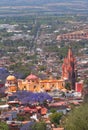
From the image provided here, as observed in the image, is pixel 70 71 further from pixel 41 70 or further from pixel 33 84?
pixel 41 70

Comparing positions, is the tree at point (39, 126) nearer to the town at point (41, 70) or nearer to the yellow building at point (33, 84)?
the town at point (41, 70)

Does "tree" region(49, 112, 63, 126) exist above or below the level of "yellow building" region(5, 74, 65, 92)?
above

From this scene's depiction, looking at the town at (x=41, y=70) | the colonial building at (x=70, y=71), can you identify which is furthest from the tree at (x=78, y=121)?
the colonial building at (x=70, y=71)

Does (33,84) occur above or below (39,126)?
below

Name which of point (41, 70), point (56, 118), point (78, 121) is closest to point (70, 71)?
point (41, 70)

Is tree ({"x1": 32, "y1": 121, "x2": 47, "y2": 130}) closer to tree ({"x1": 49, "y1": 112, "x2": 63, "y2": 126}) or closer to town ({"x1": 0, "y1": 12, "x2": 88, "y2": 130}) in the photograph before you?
town ({"x1": 0, "y1": 12, "x2": 88, "y2": 130})

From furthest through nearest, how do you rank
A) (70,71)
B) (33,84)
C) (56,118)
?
(70,71) < (33,84) < (56,118)

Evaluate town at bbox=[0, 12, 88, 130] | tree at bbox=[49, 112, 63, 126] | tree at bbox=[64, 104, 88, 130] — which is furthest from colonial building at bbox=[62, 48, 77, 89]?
tree at bbox=[64, 104, 88, 130]

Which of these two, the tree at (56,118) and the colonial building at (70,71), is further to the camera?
the colonial building at (70,71)
